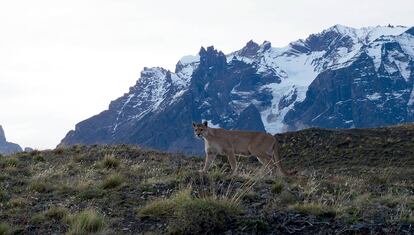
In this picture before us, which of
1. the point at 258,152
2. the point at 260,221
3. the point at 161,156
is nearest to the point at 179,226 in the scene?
the point at 260,221

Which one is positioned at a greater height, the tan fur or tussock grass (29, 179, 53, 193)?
tussock grass (29, 179, 53, 193)

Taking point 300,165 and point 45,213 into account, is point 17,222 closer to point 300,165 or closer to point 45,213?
point 45,213

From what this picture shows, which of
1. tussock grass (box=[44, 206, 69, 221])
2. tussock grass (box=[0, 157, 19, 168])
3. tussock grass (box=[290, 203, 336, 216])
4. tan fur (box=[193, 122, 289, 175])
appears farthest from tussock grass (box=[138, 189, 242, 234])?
tussock grass (box=[0, 157, 19, 168])

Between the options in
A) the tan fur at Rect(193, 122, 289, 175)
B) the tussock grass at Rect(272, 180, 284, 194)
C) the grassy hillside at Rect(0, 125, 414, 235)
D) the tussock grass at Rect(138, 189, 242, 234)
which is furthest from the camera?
the tan fur at Rect(193, 122, 289, 175)

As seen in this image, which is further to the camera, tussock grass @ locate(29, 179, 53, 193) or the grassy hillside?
tussock grass @ locate(29, 179, 53, 193)

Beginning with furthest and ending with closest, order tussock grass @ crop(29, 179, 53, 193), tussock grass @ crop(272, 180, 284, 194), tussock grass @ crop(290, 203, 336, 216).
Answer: tussock grass @ crop(29, 179, 53, 193) → tussock grass @ crop(272, 180, 284, 194) → tussock grass @ crop(290, 203, 336, 216)

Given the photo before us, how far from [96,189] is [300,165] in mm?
25992

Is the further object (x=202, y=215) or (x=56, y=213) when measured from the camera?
(x=56, y=213)

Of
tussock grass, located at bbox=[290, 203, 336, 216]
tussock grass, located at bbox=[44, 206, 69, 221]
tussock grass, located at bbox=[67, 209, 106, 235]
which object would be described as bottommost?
tussock grass, located at bbox=[290, 203, 336, 216]

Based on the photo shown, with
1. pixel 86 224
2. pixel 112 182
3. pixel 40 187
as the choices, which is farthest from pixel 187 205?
pixel 40 187

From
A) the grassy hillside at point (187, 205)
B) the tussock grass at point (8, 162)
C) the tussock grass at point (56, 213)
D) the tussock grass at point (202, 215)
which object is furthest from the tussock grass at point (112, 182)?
the tussock grass at point (8, 162)

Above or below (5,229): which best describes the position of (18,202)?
above

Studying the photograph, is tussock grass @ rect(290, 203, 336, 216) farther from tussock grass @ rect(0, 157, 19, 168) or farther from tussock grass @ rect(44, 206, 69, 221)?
tussock grass @ rect(0, 157, 19, 168)

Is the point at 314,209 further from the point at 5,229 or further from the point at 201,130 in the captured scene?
Answer: the point at 201,130
